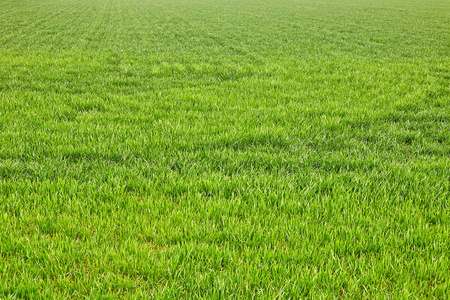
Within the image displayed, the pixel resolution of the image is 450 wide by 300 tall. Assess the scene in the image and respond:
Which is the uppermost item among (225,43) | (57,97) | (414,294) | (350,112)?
(225,43)

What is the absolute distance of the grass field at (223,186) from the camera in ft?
7.95

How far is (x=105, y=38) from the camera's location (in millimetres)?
18156

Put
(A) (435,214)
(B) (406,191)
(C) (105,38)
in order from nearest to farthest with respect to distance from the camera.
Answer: (A) (435,214)
(B) (406,191)
(C) (105,38)

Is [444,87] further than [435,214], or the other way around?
Answer: [444,87]

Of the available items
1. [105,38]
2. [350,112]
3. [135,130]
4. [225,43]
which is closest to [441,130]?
[350,112]

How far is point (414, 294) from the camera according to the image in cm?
225

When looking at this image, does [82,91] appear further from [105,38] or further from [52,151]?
[105,38]

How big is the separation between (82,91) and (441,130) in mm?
8035

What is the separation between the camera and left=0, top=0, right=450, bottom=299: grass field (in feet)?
7.95

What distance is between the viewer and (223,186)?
12.4ft

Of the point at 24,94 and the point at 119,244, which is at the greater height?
the point at 24,94

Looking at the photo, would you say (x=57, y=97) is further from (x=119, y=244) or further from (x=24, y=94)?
(x=119, y=244)

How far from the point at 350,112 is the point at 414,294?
15.6 feet

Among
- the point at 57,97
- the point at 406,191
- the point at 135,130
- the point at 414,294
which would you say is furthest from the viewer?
the point at 57,97
